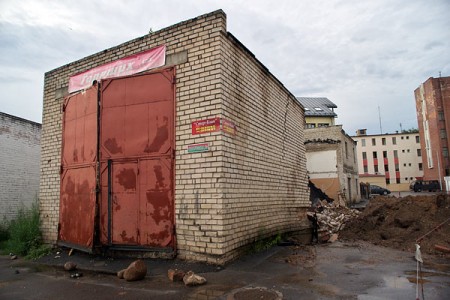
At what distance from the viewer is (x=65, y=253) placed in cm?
734

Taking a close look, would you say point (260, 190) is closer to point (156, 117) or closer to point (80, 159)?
point (156, 117)

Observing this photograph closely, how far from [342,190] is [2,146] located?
2053 centimetres

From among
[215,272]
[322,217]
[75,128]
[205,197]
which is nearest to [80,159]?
[75,128]

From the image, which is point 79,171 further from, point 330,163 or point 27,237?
point 330,163

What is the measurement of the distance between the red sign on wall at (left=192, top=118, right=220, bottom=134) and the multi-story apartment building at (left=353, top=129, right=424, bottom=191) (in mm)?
58395

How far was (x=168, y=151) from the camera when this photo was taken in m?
6.20

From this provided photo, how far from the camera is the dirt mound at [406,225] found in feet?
25.8

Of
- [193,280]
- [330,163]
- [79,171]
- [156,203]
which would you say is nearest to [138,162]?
[156,203]

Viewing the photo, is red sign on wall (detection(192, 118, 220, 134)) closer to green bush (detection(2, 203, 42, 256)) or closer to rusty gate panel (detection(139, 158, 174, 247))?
rusty gate panel (detection(139, 158, 174, 247))

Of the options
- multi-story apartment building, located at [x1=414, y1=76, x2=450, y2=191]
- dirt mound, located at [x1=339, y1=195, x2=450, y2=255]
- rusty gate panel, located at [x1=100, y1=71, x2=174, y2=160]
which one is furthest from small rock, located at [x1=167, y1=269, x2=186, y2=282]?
multi-story apartment building, located at [x1=414, y1=76, x2=450, y2=191]

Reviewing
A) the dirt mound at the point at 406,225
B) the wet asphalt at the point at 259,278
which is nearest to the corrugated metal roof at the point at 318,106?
the dirt mound at the point at 406,225

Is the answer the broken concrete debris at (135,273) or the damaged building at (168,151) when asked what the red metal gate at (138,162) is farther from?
the broken concrete debris at (135,273)

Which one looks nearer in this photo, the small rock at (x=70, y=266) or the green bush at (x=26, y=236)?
the small rock at (x=70, y=266)

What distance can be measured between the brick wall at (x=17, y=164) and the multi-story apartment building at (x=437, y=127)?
4900 cm
